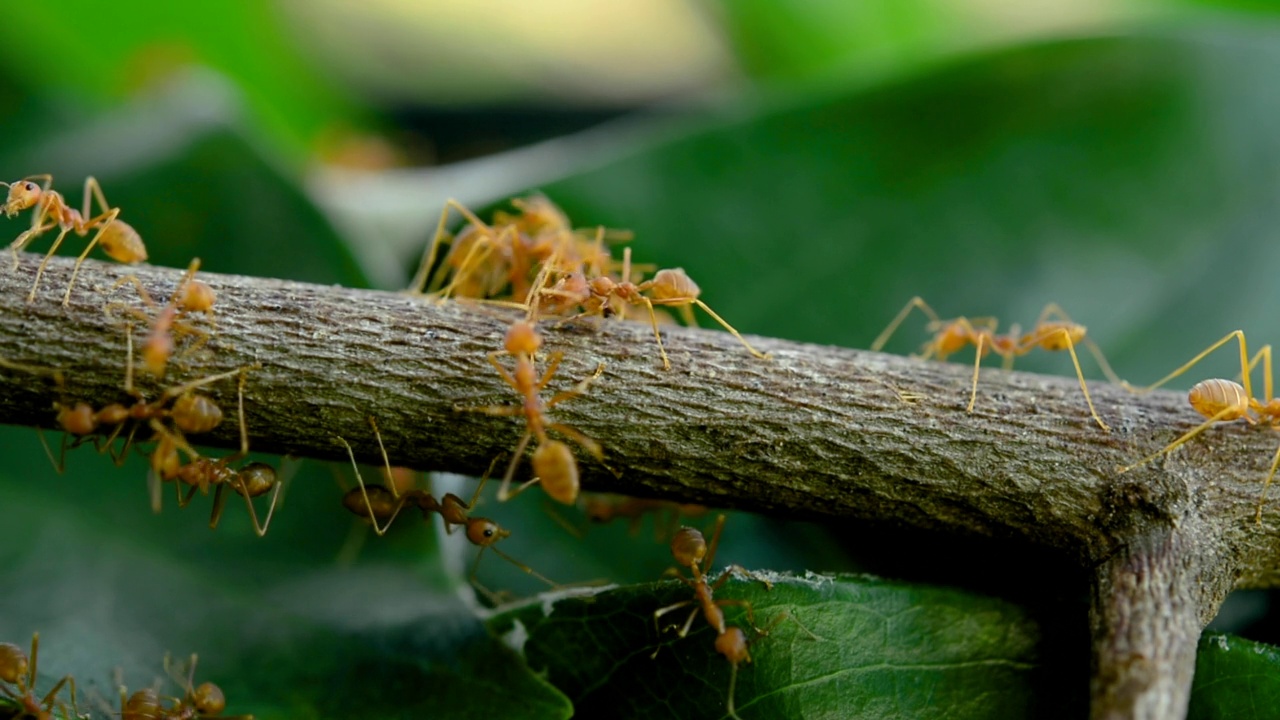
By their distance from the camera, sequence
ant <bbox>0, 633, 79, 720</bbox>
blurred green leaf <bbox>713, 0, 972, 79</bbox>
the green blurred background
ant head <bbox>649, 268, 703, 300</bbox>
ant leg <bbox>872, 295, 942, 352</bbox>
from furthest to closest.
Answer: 1. blurred green leaf <bbox>713, 0, 972, 79</bbox>
2. ant leg <bbox>872, 295, 942, 352</bbox>
3. ant head <bbox>649, 268, 703, 300</bbox>
4. the green blurred background
5. ant <bbox>0, 633, 79, 720</bbox>

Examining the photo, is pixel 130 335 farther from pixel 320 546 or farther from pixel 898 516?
pixel 898 516

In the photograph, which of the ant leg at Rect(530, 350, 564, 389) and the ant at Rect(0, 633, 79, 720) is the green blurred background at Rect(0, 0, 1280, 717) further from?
the ant leg at Rect(530, 350, 564, 389)

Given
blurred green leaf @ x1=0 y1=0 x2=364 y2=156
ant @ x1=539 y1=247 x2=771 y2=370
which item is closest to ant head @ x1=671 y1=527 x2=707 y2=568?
ant @ x1=539 y1=247 x2=771 y2=370

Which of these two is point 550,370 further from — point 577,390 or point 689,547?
point 689,547

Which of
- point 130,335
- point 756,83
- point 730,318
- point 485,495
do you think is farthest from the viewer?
point 756,83

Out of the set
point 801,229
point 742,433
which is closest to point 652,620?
point 742,433

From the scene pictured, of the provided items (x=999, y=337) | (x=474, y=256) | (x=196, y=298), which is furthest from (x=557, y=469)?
(x=999, y=337)
